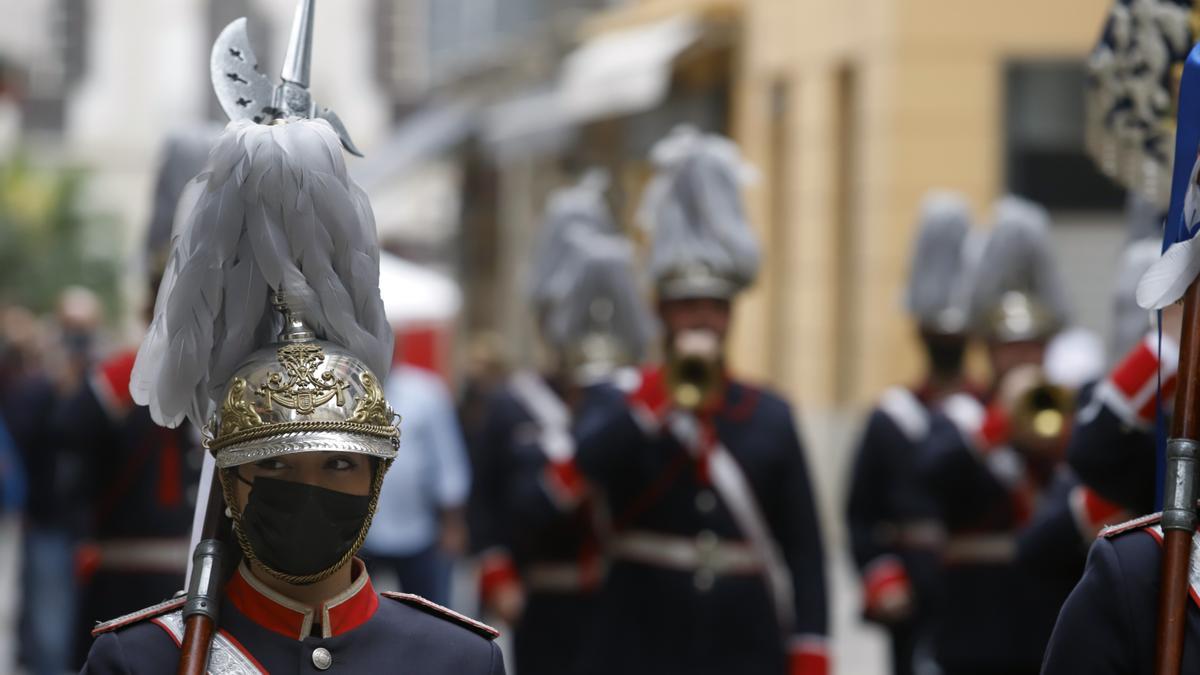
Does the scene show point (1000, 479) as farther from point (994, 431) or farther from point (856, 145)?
point (856, 145)

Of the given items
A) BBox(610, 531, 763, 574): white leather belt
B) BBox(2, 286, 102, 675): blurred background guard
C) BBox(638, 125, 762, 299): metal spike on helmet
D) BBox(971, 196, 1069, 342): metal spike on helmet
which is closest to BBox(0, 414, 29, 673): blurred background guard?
BBox(2, 286, 102, 675): blurred background guard

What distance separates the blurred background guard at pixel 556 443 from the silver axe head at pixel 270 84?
5.66m

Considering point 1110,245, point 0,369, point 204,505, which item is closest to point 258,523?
point 204,505

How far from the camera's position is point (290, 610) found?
13.8 ft

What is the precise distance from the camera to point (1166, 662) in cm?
379

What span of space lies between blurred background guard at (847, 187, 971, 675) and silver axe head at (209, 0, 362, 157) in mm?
6691

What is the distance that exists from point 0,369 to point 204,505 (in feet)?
65.1

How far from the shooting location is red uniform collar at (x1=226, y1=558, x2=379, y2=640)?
419 cm

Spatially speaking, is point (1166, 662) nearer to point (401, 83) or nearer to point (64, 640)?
point (64, 640)

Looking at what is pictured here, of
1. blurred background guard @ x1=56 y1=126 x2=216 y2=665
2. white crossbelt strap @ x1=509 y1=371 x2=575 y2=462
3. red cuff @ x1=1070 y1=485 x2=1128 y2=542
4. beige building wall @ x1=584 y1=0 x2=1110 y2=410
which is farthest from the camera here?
beige building wall @ x1=584 y1=0 x2=1110 y2=410

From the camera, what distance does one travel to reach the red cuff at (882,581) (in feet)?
36.8

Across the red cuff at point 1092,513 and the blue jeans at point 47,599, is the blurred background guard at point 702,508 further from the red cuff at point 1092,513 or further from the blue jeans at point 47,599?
the blue jeans at point 47,599

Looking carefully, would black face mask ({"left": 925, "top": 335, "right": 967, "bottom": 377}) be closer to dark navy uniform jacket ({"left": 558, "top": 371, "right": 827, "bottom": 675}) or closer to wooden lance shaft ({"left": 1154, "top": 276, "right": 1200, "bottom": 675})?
dark navy uniform jacket ({"left": 558, "top": 371, "right": 827, "bottom": 675})

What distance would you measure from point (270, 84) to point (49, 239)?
5671 cm
